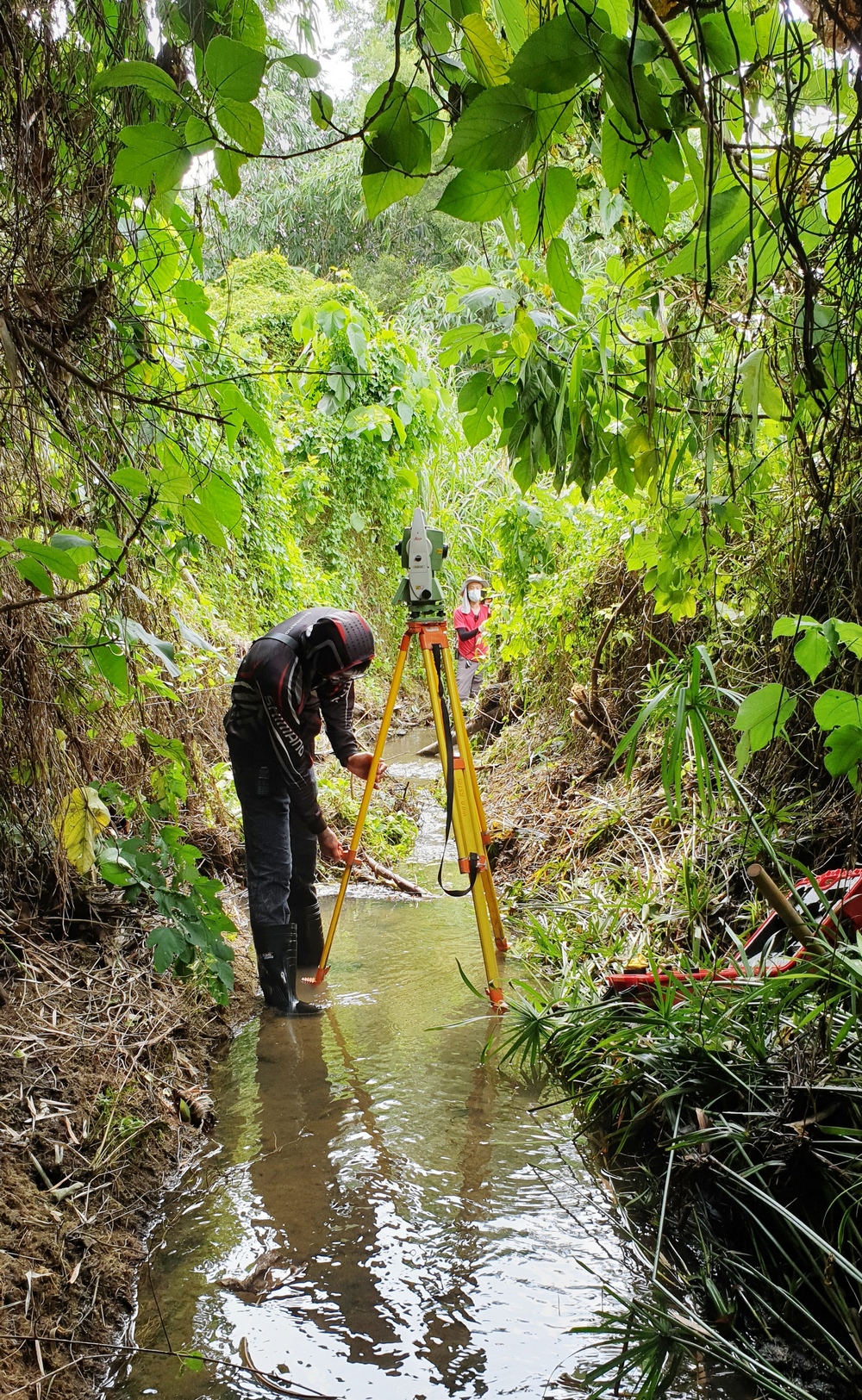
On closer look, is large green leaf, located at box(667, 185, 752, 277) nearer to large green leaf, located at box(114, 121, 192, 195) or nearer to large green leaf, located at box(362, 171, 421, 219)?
large green leaf, located at box(362, 171, 421, 219)

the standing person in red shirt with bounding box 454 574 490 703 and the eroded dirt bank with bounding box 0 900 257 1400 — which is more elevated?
the standing person in red shirt with bounding box 454 574 490 703

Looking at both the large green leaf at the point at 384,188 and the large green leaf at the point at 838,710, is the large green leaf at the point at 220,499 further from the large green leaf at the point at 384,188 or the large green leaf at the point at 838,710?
the large green leaf at the point at 838,710

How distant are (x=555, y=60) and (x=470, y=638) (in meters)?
7.18

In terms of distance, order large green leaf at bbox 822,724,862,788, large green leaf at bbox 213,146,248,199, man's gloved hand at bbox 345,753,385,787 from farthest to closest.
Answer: man's gloved hand at bbox 345,753,385,787 → large green leaf at bbox 822,724,862,788 → large green leaf at bbox 213,146,248,199

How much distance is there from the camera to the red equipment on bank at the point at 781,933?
163 cm

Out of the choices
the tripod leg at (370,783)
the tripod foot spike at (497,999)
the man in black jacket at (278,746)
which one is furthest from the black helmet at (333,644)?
the tripod foot spike at (497,999)

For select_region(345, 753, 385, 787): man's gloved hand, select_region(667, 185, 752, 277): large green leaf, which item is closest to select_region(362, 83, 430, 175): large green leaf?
select_region(667, 185, 752, 277): large green leaf

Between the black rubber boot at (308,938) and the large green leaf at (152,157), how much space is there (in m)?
2.79

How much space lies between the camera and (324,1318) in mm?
1564

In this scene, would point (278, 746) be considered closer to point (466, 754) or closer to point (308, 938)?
point (466, 754)

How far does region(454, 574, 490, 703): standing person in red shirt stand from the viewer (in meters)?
7.74

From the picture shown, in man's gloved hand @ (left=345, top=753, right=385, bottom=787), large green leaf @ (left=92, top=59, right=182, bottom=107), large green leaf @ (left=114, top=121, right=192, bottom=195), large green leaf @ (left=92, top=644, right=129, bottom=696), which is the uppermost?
large green leaf @ (left=92, top=59, right=182, bottom=107)

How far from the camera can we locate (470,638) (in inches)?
311

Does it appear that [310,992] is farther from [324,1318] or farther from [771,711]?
[771,711]
